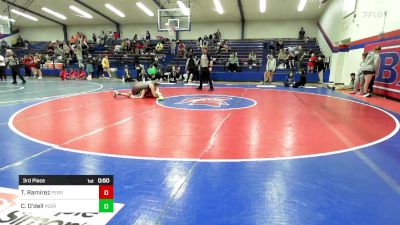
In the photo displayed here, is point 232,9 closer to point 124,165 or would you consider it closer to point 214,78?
point 214,78

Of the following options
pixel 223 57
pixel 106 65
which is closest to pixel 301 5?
pixel 223 57

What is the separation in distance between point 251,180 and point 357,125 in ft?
12.2

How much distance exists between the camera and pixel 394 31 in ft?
33.6

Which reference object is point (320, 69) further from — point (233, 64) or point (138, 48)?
point (138, 48)

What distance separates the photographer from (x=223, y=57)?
22000 mm

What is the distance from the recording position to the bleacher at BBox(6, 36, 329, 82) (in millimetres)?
19391

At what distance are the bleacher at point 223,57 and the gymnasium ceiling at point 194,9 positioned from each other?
2.21 metres

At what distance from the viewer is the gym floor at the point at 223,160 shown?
2508 mm

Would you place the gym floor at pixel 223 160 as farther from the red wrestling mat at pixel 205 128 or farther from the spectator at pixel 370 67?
the spectator at pixel 370 67

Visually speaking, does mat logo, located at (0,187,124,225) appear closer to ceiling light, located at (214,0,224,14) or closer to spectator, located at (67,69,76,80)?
spectator, located at (67,69,76,80)

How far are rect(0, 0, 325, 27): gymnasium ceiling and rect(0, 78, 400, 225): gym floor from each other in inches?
687

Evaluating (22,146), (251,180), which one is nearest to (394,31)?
(251,180)

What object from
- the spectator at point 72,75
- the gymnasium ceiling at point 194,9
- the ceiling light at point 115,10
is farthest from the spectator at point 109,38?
the spectator at point 72,75

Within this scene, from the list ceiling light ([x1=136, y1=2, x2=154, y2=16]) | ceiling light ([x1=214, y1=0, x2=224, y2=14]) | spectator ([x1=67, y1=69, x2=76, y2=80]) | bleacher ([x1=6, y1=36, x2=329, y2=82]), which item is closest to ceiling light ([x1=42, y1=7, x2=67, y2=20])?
bleacher ([x1=6, y1=36, x2=329, y2=82])
